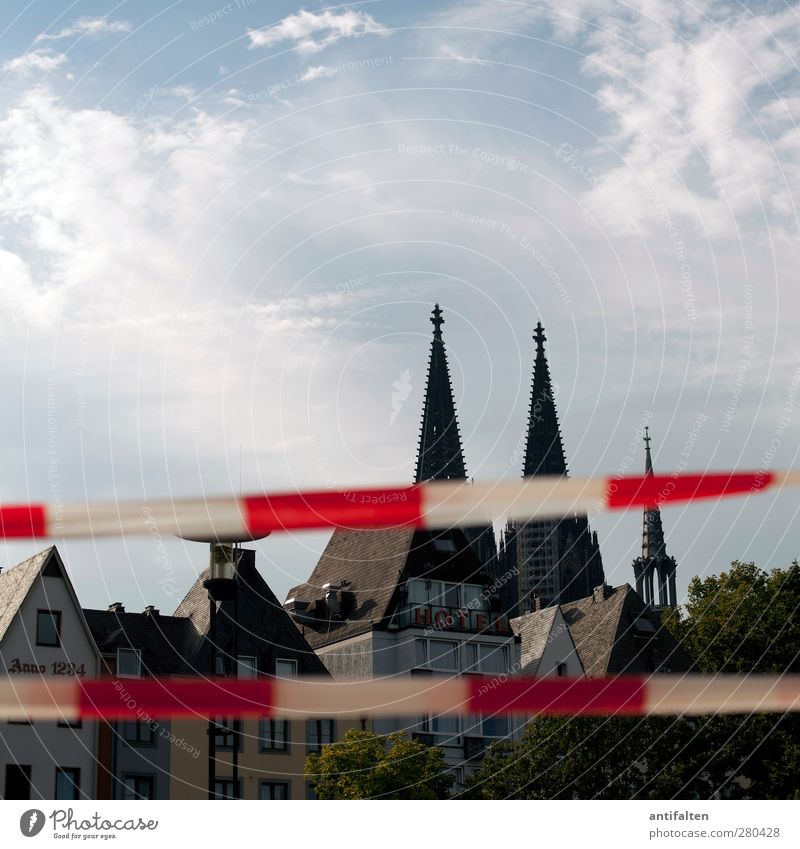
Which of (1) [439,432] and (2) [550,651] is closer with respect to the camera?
(2) [550,651]

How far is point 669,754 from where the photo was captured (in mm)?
55625

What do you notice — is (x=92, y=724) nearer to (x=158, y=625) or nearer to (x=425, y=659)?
(x=158, y=625)

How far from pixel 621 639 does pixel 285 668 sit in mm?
22920

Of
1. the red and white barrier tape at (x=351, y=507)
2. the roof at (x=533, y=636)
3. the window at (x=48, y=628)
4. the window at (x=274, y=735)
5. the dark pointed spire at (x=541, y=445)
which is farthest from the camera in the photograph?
the dark pointed spire at (x=541, y=445)

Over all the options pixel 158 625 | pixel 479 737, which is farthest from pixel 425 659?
pixel 158 625

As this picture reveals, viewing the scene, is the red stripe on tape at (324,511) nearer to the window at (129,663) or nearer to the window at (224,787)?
the window at (224,787)

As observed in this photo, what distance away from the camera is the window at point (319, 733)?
5724cm

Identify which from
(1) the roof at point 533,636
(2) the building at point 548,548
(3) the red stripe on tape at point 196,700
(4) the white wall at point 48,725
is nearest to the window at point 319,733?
(4) the white wall at point 48,725

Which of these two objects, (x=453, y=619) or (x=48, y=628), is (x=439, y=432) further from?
(x=48, y=628)

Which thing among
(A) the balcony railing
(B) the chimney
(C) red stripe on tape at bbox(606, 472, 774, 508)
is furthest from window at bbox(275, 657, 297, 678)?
(C) red stripe on tape at bbox(606, 472, 774, 508)

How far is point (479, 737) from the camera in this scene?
220 feet

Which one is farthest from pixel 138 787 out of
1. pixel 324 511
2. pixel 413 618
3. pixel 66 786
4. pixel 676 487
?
pixel 676 487

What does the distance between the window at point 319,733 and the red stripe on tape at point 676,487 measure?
4523 centimetres
